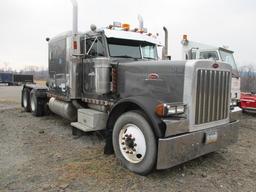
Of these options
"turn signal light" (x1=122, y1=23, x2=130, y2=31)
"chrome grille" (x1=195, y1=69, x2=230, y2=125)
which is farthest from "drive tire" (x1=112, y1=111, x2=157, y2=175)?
"turn signal light" (x1=122, y1=23, x2=130, y2=31)

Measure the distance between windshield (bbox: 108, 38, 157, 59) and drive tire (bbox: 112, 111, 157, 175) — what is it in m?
1.74

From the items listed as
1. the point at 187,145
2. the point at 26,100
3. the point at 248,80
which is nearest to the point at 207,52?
the point at 187,145

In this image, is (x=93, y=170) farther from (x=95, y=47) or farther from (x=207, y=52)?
(x=207, y=52)

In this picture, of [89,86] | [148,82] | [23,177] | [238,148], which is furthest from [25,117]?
[238,148]

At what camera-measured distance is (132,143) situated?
4.25m

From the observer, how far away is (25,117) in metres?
9.31

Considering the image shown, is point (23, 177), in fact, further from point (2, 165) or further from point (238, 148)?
point (238, 148)

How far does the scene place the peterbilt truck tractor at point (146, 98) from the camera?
12.6ft

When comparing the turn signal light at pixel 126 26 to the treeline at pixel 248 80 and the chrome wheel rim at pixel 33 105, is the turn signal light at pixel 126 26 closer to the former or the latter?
the chrome wheel rim at pixel 33 105

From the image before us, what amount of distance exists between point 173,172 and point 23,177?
2388 mm

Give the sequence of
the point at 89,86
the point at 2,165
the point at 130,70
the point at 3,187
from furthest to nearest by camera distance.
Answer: the point at 89,86 < the point at 130,70 < the point at 2,165 < the point at 3,187

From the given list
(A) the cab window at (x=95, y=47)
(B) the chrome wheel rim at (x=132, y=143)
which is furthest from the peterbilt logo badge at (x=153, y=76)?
(A) the cab window at (x=95, y=47)

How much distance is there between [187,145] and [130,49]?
281 cm

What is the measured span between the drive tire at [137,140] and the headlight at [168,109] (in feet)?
1.07
